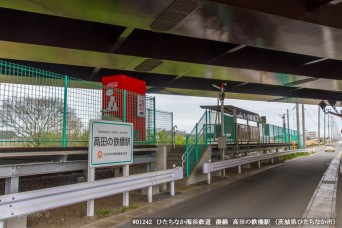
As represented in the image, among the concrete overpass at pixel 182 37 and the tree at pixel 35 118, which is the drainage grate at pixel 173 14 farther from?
the tree at pixel 35 118

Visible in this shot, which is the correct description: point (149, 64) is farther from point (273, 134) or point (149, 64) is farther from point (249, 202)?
point (273, 134)

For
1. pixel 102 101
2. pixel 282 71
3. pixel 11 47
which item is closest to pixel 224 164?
pixel 282 71

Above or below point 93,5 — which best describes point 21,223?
below

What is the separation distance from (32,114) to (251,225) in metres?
5.15

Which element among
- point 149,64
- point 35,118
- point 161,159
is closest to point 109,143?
point 35,118

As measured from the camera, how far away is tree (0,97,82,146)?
6633 millimetres

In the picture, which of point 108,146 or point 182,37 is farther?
point 182,37

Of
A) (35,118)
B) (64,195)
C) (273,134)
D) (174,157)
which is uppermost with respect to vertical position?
(273,134)

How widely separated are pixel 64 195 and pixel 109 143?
7.18ft

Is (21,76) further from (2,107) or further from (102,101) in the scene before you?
(102,101)

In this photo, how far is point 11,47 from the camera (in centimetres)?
1249

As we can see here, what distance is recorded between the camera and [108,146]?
8.33m

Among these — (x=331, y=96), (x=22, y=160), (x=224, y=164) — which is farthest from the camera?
(x=331, y=96)

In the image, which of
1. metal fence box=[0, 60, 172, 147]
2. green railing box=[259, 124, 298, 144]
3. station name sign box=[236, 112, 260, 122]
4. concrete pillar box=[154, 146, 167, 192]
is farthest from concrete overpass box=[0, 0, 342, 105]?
green railing box=[259, 124, 298, 144]
